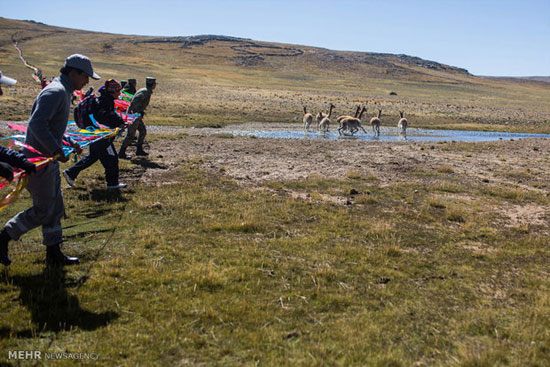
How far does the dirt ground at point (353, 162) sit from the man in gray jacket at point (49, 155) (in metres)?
5.75

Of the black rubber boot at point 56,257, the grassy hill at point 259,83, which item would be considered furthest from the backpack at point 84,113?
the grassy hill at point 259,83

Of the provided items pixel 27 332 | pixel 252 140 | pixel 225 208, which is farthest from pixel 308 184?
pixel 252 140

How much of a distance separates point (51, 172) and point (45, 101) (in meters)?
0.95

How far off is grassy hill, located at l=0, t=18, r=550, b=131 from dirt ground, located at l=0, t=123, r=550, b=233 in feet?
34.8

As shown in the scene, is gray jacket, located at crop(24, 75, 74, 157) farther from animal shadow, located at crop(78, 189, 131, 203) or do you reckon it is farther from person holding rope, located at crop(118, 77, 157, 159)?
person holding rope, located at crop(118, 77, 157, 159)

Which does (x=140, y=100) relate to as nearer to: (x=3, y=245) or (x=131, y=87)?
(x=131, y=87)

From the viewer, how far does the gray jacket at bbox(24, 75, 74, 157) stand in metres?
5.29

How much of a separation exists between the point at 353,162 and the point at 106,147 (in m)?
9.83

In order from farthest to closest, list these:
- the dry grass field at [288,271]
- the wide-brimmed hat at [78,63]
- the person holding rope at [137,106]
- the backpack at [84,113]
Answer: the person holding rope at [137,106], the backpack at [84,113], the wide-brimmed hat at [78,63], the dry grass field at [288,271]

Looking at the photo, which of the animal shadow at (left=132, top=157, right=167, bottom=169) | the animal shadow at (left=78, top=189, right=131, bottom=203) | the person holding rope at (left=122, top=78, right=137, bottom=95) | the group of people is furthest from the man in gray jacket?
the person holding rope at (left=122, top=78, right=137, bottom=95)

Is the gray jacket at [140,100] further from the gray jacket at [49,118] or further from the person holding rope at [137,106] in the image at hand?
the gray jacket at [49,118]

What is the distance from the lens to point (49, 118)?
5332mm

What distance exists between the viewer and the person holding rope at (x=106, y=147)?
10.0 meters

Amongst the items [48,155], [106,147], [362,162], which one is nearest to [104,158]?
[106,147]
